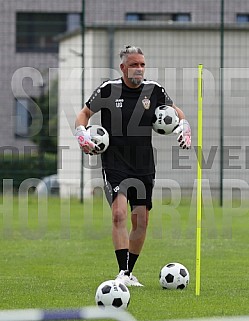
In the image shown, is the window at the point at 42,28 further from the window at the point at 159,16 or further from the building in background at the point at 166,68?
the building in background at the point at 166,68

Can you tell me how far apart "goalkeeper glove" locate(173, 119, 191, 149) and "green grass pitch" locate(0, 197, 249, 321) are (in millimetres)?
1285

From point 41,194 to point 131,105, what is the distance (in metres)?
12.5

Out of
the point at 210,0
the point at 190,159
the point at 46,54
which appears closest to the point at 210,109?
the point at 190,159

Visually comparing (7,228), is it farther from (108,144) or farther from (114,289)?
(114,289)

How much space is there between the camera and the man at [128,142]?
8914 millimetres

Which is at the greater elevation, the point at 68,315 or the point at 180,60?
the point at 180,60

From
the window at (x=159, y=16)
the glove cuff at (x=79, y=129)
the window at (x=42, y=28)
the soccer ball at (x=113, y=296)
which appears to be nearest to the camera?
the soccer ball at (x=113, y=296)

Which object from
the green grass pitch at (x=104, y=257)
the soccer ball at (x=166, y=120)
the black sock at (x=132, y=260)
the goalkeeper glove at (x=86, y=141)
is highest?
the soccer ball at (x=166, y=120)

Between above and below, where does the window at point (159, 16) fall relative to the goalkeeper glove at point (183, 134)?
above

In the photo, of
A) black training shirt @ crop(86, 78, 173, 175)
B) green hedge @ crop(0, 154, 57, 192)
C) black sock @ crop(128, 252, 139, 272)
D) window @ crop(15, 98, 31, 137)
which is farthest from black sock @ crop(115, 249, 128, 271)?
window @ crop(15, 98, 31, 137)

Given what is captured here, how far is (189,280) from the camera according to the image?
9359 mm

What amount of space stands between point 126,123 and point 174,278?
1472mm

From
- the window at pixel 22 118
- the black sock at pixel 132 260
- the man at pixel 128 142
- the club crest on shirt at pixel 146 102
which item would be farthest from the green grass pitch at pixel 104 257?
the window at pixel 22 118

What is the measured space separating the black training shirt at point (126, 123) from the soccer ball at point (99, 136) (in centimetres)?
16
